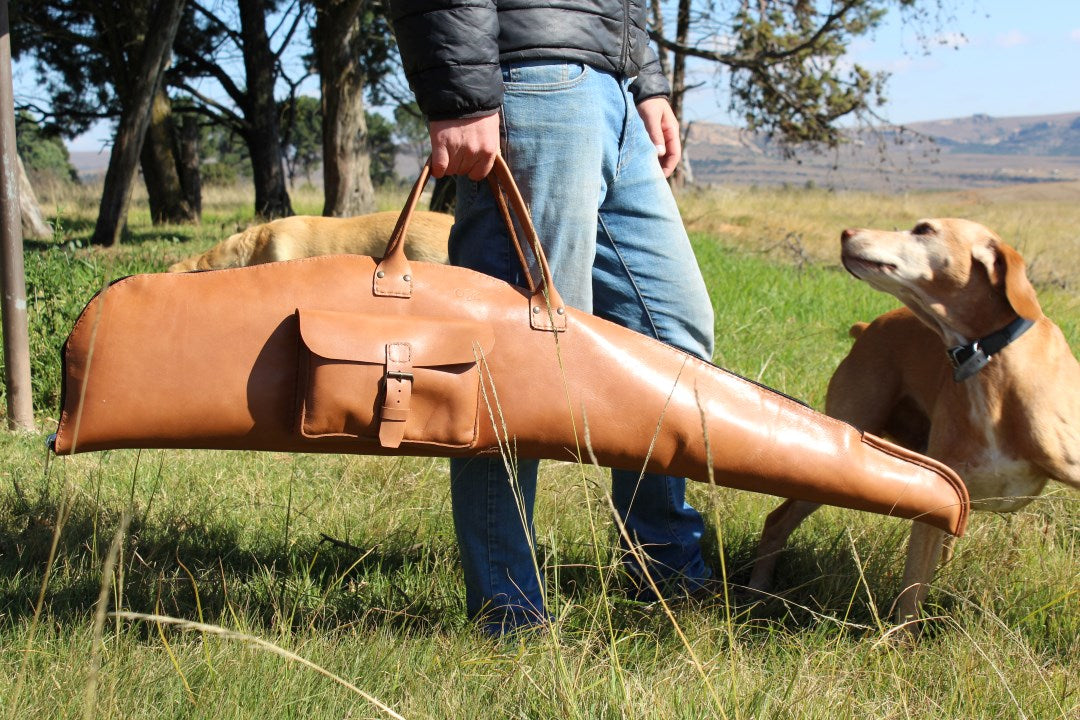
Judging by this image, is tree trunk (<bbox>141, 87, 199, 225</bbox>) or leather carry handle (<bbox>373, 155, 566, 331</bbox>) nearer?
leather carry handle (<bbox>373, 155, 566, 331</bbox>)

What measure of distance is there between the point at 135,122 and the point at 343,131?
10.5 ft

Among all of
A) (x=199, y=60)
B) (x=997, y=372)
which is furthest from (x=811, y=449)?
(x=199, y=60)

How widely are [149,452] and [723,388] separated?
2500 millimetres

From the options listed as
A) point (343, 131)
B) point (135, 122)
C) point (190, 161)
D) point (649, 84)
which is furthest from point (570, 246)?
point (190, 161)

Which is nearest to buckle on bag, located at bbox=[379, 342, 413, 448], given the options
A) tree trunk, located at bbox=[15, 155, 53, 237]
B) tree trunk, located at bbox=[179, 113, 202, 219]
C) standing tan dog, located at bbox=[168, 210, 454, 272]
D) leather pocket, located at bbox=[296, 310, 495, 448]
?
leather pocket, located at bbox=[296, 310, 495, 448]

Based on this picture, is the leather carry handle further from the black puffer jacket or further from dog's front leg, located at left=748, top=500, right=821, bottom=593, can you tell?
dog's front leg, located at left=748, top=500, right=821, bottom=593

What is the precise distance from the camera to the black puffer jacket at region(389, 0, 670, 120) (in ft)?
6.03

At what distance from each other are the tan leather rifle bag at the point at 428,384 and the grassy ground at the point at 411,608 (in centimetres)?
19

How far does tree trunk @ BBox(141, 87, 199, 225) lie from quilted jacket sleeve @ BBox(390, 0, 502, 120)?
497 inches

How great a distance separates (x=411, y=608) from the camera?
248 centimetres

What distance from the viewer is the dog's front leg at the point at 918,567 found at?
8.23ft

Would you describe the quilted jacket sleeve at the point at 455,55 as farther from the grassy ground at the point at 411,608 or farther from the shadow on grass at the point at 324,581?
the shadow on grass at the point at 324,581

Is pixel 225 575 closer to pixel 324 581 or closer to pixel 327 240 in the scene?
pixel 324 581

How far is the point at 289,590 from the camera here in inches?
96.6
